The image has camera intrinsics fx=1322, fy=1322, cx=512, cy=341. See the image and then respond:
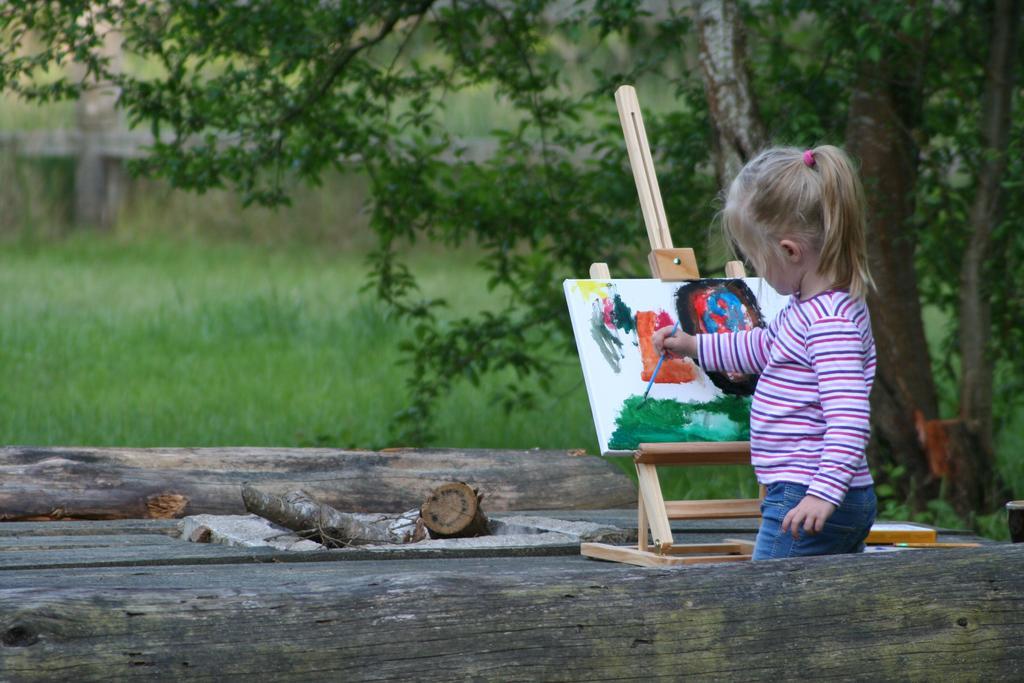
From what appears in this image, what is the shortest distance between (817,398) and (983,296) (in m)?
3.50

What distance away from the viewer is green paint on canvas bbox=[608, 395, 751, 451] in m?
3.41

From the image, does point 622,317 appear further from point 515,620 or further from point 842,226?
point 515,620

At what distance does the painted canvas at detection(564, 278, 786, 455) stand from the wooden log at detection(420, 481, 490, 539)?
1.55 ft

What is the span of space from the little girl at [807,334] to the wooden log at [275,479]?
1.53 m

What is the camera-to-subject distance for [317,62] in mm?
6418

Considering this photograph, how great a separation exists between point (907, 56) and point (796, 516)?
3927mm

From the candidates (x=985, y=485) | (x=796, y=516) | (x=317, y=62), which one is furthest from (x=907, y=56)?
(x=796, y=516)

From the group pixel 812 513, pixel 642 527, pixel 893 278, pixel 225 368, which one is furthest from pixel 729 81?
pixel 225 368

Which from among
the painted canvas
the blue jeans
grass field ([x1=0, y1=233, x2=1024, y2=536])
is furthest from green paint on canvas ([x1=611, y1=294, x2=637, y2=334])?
grass field ([x1=0, y1=233, x2=1024, y2=536])

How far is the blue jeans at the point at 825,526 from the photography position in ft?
9.77

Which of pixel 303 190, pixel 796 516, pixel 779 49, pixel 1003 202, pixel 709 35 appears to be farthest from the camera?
pixel 303 190

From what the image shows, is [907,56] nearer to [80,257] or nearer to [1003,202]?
[1003,202]

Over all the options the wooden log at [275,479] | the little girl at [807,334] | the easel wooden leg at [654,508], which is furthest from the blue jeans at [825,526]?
the wooden log at [275,479]

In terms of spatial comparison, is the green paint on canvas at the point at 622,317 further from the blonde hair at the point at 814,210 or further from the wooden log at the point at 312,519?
the wooden log at the point at 312,519
